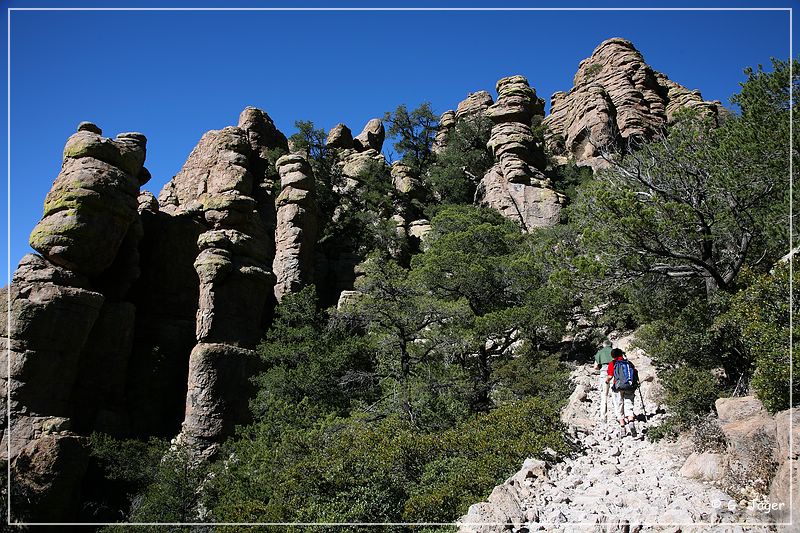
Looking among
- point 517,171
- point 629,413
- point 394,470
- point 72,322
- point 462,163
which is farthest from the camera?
point 462,163

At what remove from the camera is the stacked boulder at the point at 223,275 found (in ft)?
82.0

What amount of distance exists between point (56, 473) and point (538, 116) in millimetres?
Answer: 45542

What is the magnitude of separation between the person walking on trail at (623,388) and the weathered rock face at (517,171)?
86.5 ft

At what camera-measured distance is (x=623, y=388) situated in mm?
10680

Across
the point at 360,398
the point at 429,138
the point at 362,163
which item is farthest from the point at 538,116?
the point at 360,398

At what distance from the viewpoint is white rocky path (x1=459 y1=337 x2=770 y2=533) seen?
6.96m

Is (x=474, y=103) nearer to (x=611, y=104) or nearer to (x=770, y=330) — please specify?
(x=611, y=104)

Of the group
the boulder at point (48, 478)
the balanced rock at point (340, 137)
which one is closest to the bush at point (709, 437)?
the boulder at point (48, 478)

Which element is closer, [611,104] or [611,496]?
[611,496]

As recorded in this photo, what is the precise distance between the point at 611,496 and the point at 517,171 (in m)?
34.1

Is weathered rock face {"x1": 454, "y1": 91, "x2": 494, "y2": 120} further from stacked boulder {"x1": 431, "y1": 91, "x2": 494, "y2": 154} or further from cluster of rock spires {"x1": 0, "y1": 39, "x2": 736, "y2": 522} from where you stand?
cluster of rock spires {"x1": 0, "y1": 39, "x2": 736, "y2": 522}

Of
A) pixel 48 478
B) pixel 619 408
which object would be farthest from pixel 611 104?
pixel 48 478

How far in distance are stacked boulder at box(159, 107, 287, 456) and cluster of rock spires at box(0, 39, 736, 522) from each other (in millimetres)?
66

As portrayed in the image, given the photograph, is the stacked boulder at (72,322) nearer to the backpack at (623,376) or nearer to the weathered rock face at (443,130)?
the backpack at (623,376)
